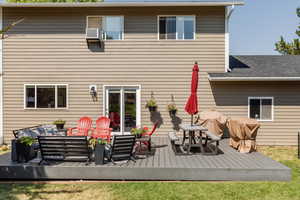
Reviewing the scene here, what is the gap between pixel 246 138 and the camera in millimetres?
6660

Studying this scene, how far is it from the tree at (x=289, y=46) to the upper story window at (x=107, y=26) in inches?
Answer: 747

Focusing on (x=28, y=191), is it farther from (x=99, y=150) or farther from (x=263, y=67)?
(x=263, y=67)

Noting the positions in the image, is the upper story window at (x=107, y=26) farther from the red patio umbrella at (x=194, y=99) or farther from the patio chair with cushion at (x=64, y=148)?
the patio chair with cushion at (x=64, y=148)

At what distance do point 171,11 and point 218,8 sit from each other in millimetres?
1899

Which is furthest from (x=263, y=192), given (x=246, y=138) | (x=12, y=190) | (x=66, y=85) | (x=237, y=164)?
(x=66, y=85)

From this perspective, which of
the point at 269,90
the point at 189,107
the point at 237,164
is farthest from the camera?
the point at 269,90

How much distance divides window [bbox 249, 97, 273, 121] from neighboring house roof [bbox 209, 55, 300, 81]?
951 millimetres

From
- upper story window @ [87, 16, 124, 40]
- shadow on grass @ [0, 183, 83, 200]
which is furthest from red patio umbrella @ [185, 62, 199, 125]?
upper story window @ [87, 16, 124, 40]

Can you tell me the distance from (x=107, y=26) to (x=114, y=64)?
1591mm

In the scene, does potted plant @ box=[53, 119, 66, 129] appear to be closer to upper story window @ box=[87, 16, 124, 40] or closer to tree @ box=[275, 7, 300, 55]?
upper story window @ box=[87, 16, 124, 40]

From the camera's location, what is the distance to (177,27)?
9039mm

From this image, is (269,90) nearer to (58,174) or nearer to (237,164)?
(237,164)

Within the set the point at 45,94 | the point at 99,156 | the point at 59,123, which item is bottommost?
the point at 99,156

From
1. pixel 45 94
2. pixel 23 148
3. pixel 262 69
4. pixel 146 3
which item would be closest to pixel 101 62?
pixel 45 94
